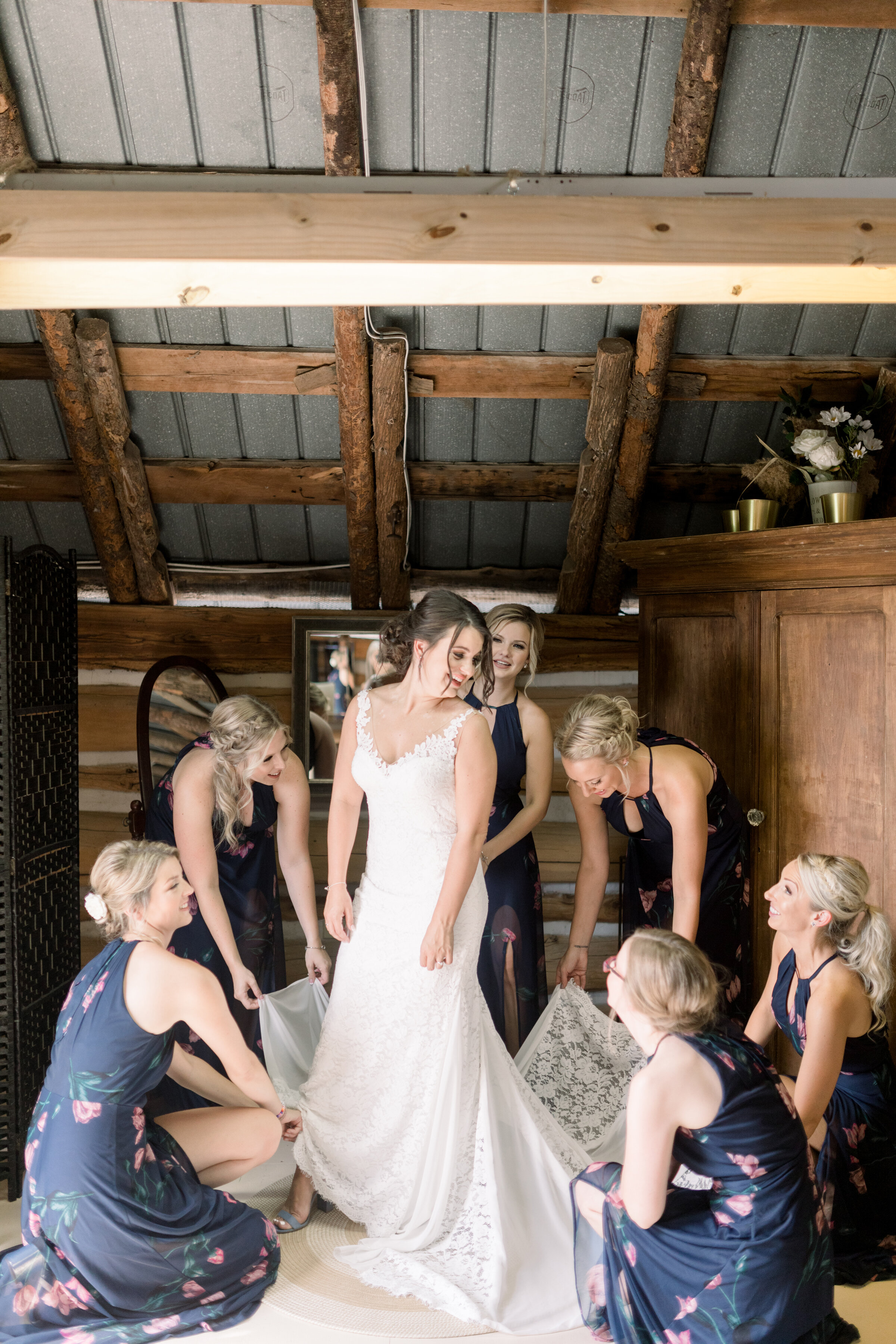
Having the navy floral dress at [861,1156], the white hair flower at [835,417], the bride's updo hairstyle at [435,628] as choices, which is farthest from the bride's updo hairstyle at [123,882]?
the white hair flower at [835,417]

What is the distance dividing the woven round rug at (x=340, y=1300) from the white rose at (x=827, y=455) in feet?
9.47

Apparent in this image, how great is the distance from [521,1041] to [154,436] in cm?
276

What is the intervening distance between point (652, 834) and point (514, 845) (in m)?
0.50

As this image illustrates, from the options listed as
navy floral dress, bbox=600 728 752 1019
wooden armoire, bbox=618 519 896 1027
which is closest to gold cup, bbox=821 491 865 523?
wooden armoire, bbox=618 519 896 1027

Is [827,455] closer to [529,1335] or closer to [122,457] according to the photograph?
[122,457]

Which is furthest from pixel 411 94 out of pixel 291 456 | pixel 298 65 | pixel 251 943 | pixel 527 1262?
pixel 527 1262

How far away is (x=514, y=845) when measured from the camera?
3.54 metres

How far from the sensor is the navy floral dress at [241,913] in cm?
324

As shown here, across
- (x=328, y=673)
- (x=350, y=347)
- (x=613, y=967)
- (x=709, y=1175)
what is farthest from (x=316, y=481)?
(x=709, y=1175)

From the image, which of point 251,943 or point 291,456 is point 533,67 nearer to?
point 291,456

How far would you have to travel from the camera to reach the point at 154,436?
13.8 feet

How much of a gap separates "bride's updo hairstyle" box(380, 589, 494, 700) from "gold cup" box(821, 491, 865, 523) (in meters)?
1.40

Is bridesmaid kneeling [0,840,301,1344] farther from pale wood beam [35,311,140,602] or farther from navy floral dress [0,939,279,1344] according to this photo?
pale wood beam [35,311,140,602]

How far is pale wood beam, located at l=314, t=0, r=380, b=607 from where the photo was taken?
3012 mm
